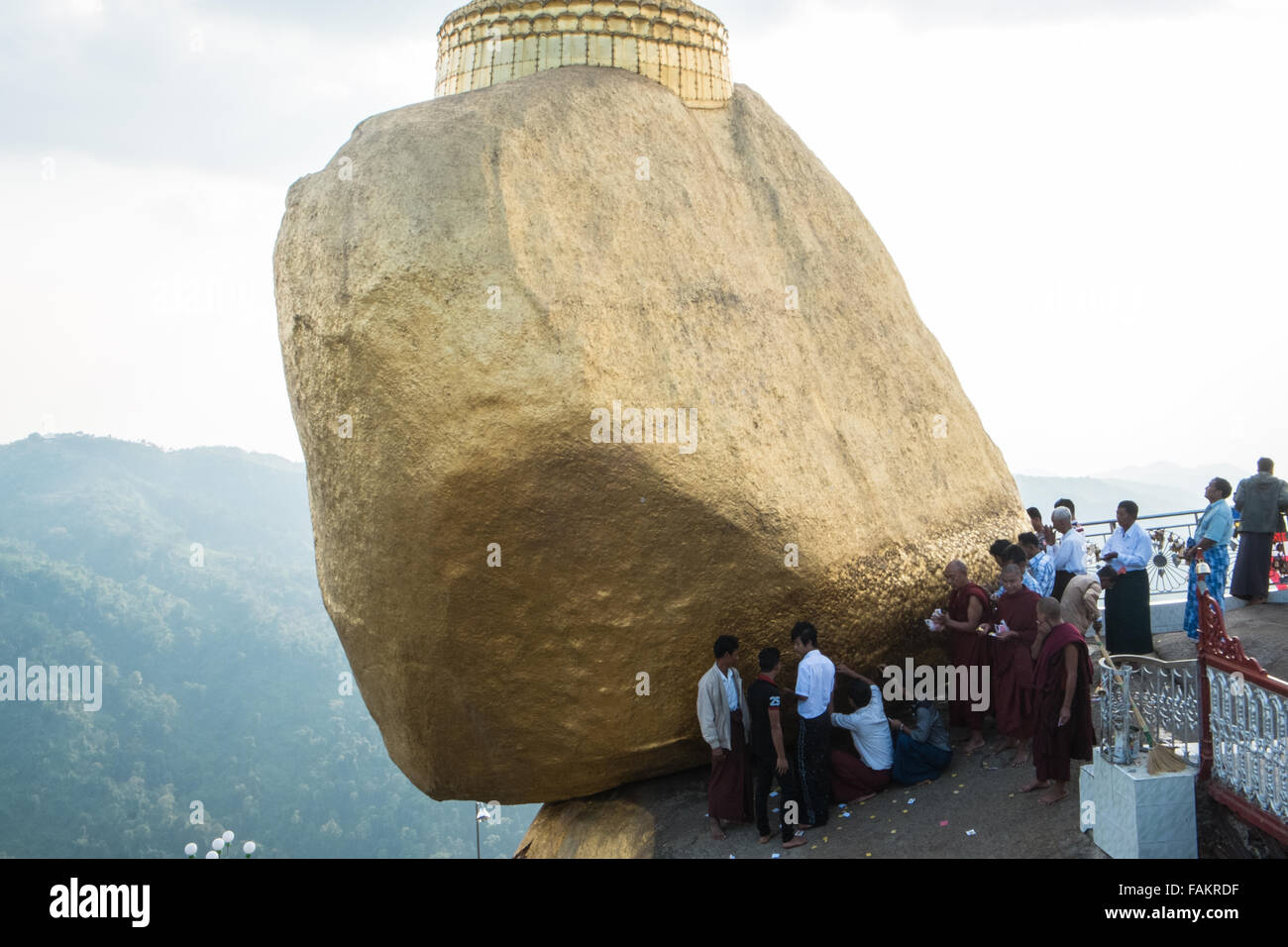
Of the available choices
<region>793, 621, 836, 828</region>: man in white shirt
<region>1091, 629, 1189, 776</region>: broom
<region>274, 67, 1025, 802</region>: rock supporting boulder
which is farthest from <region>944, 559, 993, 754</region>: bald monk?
<region>1091, 629, 1189, 776</region>: broom

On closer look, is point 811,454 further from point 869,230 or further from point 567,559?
point 869,230

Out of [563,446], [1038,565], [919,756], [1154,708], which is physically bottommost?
[919,756]

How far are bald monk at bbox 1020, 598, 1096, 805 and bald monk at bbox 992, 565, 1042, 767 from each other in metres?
0.53

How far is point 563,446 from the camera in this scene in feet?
21.4

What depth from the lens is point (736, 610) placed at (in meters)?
7.18

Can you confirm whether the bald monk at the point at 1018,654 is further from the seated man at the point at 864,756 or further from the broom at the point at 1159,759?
the broom at the point at 1159,759

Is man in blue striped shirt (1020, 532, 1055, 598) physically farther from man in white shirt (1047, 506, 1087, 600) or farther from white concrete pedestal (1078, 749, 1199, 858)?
white concrete pedestal (1078, 749, 1199, 858)

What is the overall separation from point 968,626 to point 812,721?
4.34ft

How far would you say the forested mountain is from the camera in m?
52.8

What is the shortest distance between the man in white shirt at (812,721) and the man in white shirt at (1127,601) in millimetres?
2902

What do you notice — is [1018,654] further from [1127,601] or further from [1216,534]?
[1216,534]

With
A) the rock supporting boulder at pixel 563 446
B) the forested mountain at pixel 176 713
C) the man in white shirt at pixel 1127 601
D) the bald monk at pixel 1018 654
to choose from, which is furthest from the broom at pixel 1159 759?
the forested mountain at pixel 176 713

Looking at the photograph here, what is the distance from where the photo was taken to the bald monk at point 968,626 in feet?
24.2

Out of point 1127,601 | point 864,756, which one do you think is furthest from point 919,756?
point 1127,601
